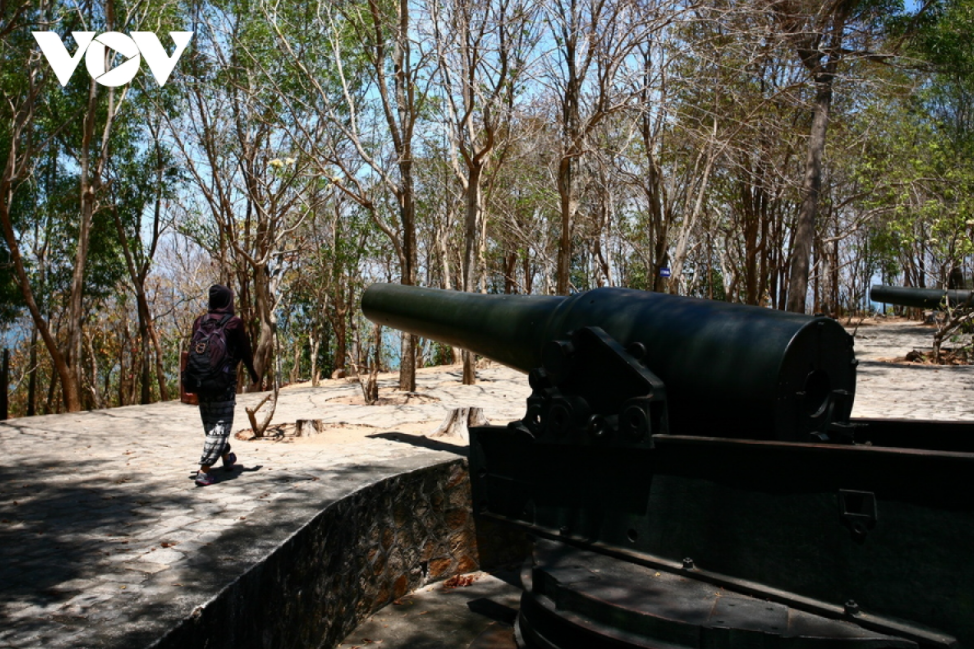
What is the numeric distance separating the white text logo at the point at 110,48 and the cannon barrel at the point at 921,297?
1402cm

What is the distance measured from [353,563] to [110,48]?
13.0 meters

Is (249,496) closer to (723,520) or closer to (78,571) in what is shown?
(78,571)

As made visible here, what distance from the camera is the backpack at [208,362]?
536cm

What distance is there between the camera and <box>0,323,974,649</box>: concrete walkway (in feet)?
10.0

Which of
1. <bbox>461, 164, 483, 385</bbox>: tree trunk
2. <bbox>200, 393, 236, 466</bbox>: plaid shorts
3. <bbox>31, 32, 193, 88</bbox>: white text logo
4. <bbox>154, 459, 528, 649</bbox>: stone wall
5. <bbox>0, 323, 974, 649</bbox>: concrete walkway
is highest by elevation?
<bbox>31, 32, 193, 88</bbox>: white text logo

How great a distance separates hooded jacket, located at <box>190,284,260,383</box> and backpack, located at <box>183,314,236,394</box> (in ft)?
0.20

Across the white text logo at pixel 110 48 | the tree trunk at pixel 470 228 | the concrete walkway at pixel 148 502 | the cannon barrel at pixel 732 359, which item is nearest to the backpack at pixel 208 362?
the concrete walkway at pixel 148 502

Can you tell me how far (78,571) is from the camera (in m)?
3.57

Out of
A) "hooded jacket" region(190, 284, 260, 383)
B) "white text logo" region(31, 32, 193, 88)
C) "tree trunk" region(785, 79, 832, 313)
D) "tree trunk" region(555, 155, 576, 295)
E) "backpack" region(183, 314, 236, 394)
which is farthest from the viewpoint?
"tree trunk" region(785, 79, 832, 313)

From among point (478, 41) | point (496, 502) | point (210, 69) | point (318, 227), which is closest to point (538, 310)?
point (496, 502)

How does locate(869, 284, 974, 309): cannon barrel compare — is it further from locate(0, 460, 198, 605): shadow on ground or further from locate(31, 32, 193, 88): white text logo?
locate(0, 460, 198, 605): shadow on ground

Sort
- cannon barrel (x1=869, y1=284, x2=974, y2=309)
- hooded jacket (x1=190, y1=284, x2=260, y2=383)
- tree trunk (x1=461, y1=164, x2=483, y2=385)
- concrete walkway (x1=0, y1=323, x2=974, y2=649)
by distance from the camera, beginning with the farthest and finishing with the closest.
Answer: cannon barrel (x1=869, y1=284, x2=974, y2=309), tree trunk (x1=461, y1=164, x2=483, y2=385), hooded jacket (x1=190, y1=284, x2=260, y2=383), concrete walkway (x1=0, y1=323, x2=974, y2=649)

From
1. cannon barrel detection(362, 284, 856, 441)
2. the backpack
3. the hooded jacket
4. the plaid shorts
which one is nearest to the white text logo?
the hooded jacket

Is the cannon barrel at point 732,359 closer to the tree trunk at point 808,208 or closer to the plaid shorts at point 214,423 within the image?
the plaid shorts at point 214,423
